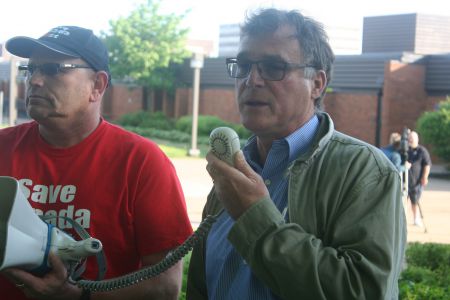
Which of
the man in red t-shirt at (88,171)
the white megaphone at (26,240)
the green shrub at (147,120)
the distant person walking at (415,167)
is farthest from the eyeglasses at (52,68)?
the green shrub at (147,120)

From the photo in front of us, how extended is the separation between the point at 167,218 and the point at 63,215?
0.40 m

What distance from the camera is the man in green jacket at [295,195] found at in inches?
78.3

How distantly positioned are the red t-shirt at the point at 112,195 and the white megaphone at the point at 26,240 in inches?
14.2

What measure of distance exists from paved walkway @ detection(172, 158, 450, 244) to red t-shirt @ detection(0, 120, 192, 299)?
838cm

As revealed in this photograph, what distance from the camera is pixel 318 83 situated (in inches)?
96.9

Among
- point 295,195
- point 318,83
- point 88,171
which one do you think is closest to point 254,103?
point 318,83

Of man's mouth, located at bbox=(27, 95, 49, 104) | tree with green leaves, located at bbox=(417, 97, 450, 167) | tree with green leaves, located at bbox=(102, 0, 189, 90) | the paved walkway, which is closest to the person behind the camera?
man's mouth, located at bbox=(27, 95, 49, 104)

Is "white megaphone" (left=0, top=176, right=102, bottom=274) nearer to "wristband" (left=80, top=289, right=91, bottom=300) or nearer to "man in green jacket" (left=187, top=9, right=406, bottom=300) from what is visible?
"wristband" (left=80, top=289, right=91, bottom=300)

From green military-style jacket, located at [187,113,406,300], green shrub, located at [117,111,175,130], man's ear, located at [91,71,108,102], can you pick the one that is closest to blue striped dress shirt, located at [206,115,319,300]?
green military-style jacket, located at [187,113,406,300]

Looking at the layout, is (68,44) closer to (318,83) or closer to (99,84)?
(99,84)

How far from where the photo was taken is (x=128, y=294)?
277cm

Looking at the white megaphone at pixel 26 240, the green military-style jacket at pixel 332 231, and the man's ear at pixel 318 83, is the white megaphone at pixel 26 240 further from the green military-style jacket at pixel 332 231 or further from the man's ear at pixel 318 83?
the man's ear at pixel 318 83

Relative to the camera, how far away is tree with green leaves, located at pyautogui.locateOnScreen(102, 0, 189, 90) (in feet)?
130

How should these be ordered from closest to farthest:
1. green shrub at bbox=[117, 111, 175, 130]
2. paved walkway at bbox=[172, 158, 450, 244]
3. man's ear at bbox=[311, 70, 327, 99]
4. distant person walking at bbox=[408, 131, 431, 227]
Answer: man's ear at bbox=[311, 70, 327, 99]
paved walkway at bbox=[172, 158, 450, 244]
distant person walking at bbox=[408, 131, 431, 227]
green shrub at bbox=[117, 111, 175, 130]
